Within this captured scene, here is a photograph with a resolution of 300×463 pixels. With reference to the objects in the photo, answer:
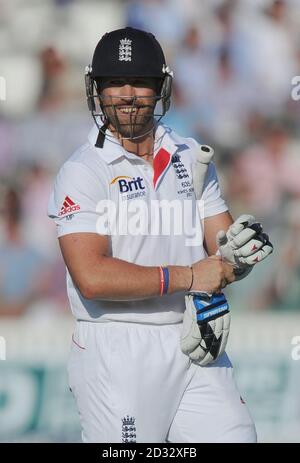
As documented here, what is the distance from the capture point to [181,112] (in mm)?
7848

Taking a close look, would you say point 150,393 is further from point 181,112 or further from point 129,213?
point 181,112

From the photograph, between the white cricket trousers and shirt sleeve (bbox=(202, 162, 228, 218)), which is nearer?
the white cricket trousers

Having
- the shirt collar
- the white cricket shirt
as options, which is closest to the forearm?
the white cricket shirt

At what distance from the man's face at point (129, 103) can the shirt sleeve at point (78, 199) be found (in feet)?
0.85

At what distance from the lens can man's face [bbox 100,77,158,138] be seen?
3.86 metres

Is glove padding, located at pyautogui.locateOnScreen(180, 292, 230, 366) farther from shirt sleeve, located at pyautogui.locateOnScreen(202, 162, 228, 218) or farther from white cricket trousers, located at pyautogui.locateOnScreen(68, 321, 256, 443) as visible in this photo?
shirt sleeve, located at pyautogui.locateOnScreen(202, 162, 228, 218)

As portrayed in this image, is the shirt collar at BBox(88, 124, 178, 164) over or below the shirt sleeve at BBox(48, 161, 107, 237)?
over

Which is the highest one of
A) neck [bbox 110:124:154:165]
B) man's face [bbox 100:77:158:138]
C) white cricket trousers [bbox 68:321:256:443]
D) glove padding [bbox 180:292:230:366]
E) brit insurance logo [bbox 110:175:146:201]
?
man's face [bbox 100:77:158:138]

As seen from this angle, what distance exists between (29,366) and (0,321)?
52 cm

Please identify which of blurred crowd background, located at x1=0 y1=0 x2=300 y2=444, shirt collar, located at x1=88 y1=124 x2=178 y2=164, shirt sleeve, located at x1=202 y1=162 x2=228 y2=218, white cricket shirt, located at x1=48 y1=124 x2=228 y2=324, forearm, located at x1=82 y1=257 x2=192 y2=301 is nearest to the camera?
forearm, located at x1=82 y1=257 x2=192 y2=301

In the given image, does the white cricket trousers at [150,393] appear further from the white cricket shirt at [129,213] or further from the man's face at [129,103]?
the man's face at [129,103]
